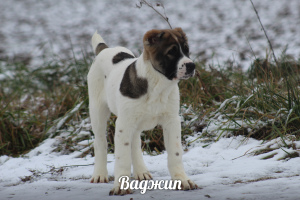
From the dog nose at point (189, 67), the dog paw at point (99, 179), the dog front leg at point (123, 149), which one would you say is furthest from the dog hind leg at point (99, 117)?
the dog nose at point (189, 67)

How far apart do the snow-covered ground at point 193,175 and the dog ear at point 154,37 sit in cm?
112

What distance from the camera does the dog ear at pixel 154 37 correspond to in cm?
283

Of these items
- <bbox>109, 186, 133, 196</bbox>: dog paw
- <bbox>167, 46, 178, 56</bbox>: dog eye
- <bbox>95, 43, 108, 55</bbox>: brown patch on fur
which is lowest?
<bbox>109, 186, 133, 196</bbox>: dog paw

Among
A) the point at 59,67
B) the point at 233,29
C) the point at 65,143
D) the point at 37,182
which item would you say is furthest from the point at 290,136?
the point at 233,29

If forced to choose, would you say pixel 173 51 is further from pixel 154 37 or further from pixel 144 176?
pixel 144 176

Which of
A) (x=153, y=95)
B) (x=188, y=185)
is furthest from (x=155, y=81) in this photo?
(x=188, y=185)

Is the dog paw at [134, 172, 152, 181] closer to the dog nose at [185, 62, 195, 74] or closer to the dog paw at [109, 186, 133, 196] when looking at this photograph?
the dog paw at [109, 186, 133, 196]

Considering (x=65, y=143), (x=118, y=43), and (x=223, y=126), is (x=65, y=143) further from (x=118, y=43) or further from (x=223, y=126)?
(x=118, y=43)

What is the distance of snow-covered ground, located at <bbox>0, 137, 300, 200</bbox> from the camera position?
8.64ft

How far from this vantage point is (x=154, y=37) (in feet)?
9.34

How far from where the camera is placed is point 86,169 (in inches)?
156

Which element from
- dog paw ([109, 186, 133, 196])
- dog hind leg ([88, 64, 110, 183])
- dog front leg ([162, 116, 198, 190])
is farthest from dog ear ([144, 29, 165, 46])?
dog paw ([109, 186, 133, 196])

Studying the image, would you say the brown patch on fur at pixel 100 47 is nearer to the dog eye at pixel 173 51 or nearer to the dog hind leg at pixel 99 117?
the dog hind leg at pixel 99 117

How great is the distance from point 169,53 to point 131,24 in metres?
11.8
